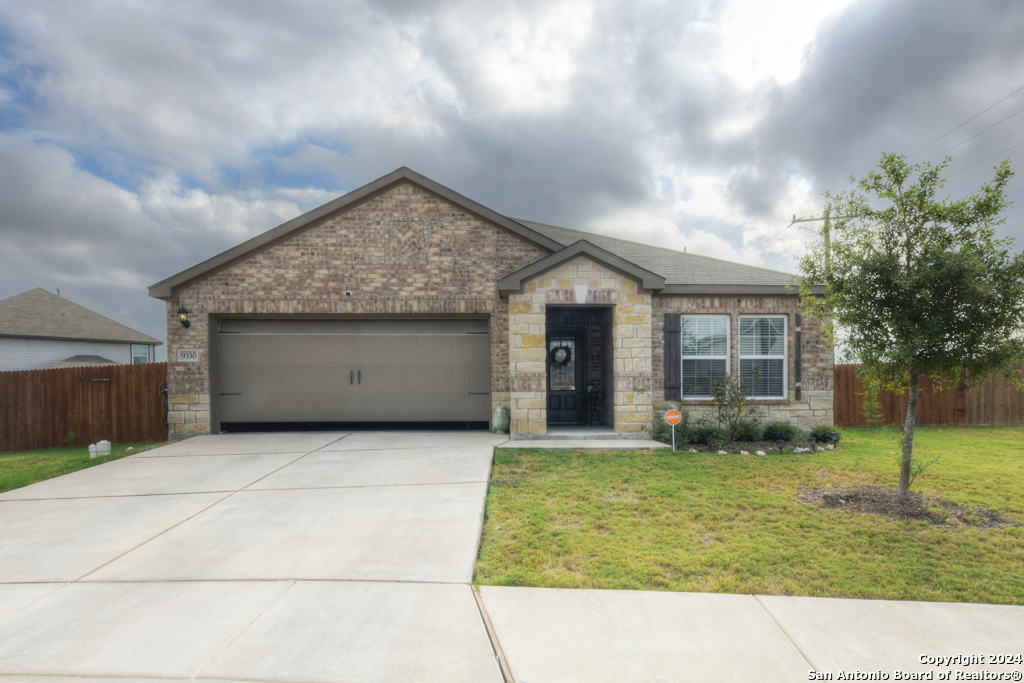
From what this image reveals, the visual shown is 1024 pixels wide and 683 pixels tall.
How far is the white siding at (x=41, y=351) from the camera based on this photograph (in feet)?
64.4

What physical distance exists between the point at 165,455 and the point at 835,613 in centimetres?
947

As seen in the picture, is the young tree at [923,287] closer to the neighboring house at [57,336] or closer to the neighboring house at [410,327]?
the neighboring house at [410,327]

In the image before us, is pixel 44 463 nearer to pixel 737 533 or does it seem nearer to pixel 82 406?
pixel 82 406

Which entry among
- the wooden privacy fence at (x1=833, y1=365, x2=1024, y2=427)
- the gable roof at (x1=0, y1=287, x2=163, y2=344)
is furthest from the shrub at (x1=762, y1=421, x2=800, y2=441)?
the gable roof at (x1=0, y1=287, x2=163, y2=344)

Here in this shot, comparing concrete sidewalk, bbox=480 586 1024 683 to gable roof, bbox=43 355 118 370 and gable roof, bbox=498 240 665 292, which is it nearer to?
gable roof, bbox=498 240 665 292

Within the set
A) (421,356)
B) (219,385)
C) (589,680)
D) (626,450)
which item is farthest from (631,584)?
(219,385)

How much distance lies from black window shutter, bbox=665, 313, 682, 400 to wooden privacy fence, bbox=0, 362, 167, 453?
36.0ft

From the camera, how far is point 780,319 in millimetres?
10055

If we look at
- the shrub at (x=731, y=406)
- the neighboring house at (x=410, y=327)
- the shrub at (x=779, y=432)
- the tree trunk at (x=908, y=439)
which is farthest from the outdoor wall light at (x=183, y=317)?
the tree trunk at (x=908, y=439)

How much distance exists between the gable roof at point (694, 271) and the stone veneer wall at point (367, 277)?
9.33 ft

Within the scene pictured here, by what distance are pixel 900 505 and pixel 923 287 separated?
2347 mm

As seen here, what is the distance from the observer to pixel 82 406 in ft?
38.3

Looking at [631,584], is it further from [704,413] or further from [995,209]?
[704,413]

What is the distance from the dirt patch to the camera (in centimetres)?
500
